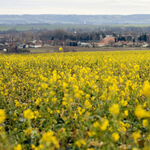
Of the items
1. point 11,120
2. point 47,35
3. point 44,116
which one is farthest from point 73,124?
point 47,35

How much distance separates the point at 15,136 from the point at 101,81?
12.3 feet

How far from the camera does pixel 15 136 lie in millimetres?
4781

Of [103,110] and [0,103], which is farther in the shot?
[0,103]

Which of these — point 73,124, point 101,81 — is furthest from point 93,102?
point 101,81

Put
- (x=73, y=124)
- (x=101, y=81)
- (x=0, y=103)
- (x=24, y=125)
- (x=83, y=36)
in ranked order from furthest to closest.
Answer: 1. (x=83, y=36)
2. (x=101, y=81)
3. (x=0, y=103)
4. (x=24, y=125)
5. (x=73, y=124)

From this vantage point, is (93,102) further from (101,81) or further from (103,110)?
(101,81)

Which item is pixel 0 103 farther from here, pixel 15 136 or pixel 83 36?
Result: pixel 83 36

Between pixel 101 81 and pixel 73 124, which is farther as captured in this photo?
pixel 101 81

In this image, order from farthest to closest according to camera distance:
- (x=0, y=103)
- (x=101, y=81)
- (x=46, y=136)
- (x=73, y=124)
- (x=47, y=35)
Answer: (x=47, y=35) → (x=101, y=81) → (x=0, y=103) → (x=73, y=124) → (x=46, y=136)

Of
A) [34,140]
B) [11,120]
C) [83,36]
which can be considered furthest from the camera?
[83,36]

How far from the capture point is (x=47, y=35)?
9719 centimetres

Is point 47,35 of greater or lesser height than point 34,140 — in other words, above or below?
above

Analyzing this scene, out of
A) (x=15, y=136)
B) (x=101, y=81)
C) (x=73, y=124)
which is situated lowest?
(x=15, y=136)

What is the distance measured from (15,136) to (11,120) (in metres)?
0.73
